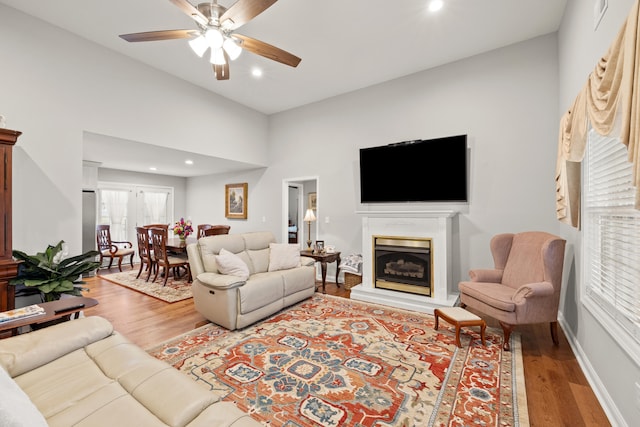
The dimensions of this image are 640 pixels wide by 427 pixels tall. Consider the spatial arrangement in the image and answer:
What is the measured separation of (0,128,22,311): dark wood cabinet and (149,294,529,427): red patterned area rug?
135 centimetres

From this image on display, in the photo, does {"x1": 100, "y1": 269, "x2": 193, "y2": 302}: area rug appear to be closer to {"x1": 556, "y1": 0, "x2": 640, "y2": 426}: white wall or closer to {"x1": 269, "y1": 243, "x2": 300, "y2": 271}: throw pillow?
{"x1": 269, "y1": 243, "x2": 300, "y2": 271}: throw pillow

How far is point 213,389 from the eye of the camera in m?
1.99

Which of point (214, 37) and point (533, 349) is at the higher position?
point (214, 37)

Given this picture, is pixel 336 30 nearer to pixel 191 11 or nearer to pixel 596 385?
pixel 191 11

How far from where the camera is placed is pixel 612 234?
1948 millimetres

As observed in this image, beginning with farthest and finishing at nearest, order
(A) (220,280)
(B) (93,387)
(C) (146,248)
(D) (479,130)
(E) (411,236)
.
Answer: (C) (146,248) → (E) (411,236) → (D) (479,130) → (A) (220,280) → (B) (93,387)

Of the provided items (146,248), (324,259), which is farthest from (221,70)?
(146,248)

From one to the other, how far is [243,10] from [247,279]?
2589 mm

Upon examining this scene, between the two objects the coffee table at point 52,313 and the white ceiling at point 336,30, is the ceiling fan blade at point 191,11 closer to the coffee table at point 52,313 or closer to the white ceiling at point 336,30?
the white ceiling at point 336,30

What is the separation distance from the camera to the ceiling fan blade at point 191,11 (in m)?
1.96

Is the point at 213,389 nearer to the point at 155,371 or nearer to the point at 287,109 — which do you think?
the point at 155,371

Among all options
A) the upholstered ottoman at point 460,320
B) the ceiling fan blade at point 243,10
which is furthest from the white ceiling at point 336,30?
the upholstered ottoman at point 460,320

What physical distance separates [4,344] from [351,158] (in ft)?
14.4

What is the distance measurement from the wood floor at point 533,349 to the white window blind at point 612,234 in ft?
1.92
